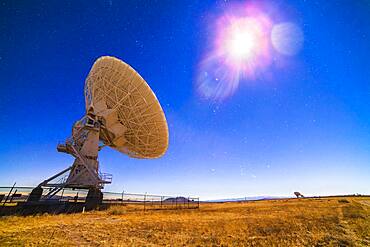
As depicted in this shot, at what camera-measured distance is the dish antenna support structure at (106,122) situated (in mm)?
21578

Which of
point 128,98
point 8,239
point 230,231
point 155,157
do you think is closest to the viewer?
point 8,239

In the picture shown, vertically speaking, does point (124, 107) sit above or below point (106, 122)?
above

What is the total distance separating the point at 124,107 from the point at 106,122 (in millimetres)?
2913

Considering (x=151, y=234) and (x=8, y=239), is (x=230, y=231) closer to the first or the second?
(x=151, y=234)

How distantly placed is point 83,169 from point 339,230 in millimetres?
23145

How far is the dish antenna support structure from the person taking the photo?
850 inches

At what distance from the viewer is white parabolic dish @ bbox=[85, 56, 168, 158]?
74.0 feet

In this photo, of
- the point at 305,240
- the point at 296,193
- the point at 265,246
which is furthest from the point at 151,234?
the point at 296,193

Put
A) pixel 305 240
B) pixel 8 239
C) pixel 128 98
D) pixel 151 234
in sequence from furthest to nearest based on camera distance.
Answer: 1. pixel 128 98
2. pixel 151 234
3. pixel 305 240
4. pixel 8 239

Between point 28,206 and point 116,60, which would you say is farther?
point 116,60

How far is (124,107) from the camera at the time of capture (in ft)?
80.3

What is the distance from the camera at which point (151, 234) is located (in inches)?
360

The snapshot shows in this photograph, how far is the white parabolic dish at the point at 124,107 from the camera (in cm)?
2255

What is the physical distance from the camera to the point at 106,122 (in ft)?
79.2
